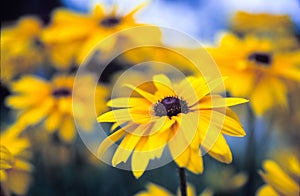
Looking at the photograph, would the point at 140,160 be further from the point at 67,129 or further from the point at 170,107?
the point at 67,129

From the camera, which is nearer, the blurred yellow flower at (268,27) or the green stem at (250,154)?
the green stem at (250,154)

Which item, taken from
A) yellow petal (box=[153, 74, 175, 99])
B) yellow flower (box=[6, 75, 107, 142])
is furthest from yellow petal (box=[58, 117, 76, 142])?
yellow petal (box=[153, 74, 175, 99])

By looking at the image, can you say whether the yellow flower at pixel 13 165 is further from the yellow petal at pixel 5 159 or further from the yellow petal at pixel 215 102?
the yellow petal at pixel 215 102

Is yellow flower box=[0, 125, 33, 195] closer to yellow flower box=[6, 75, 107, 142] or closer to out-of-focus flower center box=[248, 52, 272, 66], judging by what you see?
yellow flower box=[6, 75, 107, 142]

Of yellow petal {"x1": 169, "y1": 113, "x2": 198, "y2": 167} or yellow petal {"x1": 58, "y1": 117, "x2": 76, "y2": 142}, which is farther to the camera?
yellow petal {"x1": 58, "y1": 117, "x2": 76, "y2": 142}

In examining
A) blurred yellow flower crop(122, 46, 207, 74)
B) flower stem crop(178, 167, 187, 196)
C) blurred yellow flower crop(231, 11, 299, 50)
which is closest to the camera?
flower stem crop(178, 167, 187, 196)

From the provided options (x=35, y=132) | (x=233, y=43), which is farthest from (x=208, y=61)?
(x=35, y=132)

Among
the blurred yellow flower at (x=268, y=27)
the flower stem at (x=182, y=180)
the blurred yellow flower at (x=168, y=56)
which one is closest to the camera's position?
the flower stem at (x=182, y=180)

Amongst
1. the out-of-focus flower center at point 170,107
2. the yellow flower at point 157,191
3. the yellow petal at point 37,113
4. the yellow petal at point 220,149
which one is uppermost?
the out-of-focus flower center at point 170,107

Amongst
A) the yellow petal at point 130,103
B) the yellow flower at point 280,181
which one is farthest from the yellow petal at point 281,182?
the yellow petal at point 130,103
